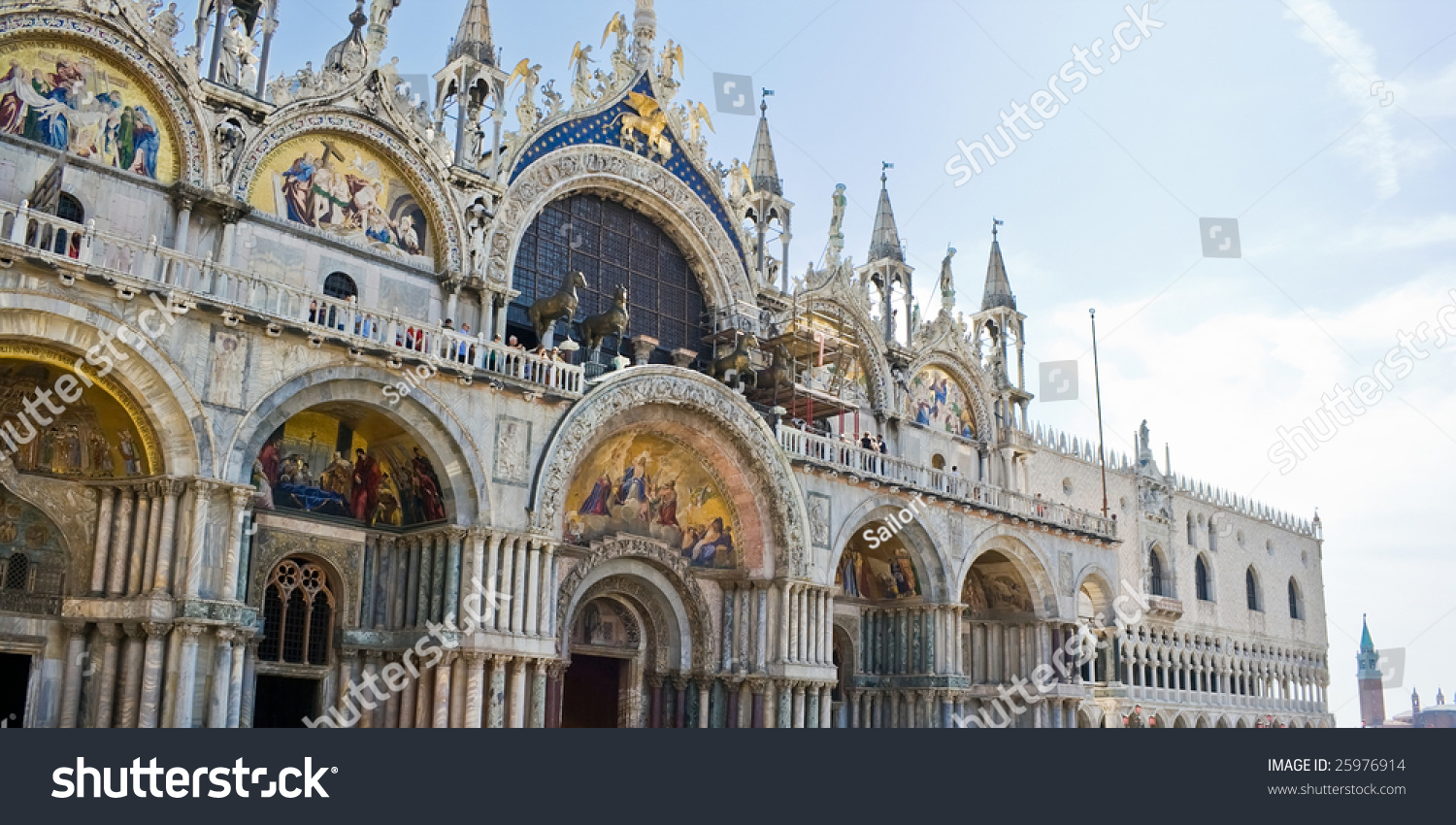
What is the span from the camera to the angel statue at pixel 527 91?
2850 cm

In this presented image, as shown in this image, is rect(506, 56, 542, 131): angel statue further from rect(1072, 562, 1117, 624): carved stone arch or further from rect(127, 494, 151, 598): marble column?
rect(1072, 562, 1117, 624): carved stone arch

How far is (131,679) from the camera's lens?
19453mm

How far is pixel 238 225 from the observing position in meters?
23.7

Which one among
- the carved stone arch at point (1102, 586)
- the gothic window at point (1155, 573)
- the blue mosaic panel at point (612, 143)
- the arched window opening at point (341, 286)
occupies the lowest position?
the carved stone arch at point (1102, 586)

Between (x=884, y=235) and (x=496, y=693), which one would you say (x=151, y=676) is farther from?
(x=884, y=235)

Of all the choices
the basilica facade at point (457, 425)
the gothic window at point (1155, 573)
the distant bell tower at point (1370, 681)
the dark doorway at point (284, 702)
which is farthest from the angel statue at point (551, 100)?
the distant bell tower at point (1370, 681)

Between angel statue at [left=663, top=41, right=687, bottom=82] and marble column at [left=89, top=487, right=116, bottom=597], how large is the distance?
17.0 m

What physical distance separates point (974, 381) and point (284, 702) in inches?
926

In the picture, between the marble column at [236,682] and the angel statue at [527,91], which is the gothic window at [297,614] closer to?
the marble column at [236,682]

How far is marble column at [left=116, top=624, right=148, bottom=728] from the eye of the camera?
1939 cm

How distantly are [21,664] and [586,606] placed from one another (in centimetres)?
1096

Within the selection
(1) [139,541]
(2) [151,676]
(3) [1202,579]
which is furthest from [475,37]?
(3) [1202,579]

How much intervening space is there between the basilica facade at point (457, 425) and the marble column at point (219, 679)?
0.05 m
